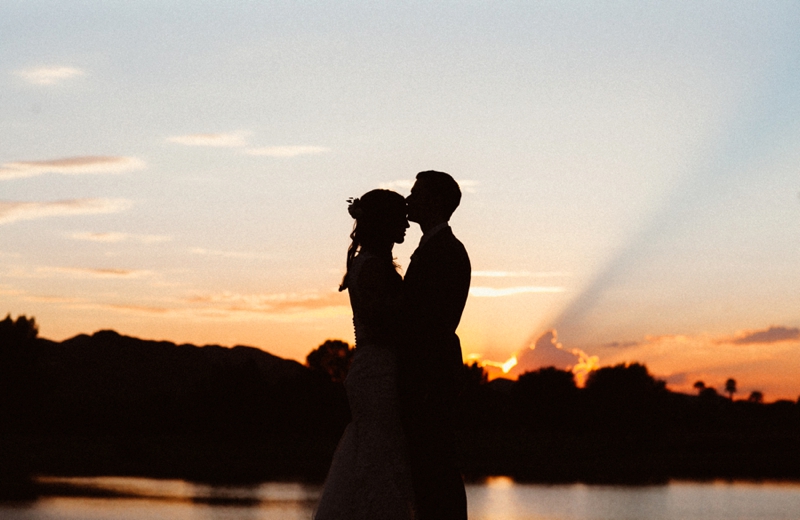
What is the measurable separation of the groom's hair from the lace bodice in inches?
24.4

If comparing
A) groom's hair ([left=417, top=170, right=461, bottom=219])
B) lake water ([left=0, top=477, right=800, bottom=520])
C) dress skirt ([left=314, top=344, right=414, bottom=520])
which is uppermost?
groom's hair ([left=417, top=170, right=461, bottom=219])

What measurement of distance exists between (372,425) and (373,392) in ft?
0.74

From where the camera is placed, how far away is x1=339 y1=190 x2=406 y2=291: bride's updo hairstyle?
23.8 feet

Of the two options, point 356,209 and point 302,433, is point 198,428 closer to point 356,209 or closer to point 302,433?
point 302,433

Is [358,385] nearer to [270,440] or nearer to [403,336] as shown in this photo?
[403,336]

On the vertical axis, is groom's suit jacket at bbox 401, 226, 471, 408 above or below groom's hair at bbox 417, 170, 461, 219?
below

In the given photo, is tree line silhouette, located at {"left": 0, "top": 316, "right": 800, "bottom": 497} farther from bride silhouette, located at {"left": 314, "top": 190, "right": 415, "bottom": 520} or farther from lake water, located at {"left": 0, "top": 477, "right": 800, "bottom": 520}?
bride silhouette, located at {"left": 314, "top": 190, "right": 415, "bottom": 520}

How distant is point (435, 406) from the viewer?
23.8 ft


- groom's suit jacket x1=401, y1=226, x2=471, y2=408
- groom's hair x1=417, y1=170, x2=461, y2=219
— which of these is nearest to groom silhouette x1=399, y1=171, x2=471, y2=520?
groom's suit jacket x1=401, y1=226, x2=471, y2=408

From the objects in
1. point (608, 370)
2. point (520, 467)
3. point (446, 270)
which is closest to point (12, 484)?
point (520, 467)

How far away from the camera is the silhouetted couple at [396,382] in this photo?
283 inches

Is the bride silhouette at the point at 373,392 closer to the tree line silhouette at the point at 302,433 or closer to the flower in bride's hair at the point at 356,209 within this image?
the flower in bride's hair at the point at 356,209

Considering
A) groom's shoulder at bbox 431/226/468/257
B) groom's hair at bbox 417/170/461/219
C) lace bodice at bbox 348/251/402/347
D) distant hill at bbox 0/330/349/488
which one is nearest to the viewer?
lace bodice at bbox 348/251/402/347

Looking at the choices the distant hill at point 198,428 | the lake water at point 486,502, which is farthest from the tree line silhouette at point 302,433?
the lake water at point 486,502
